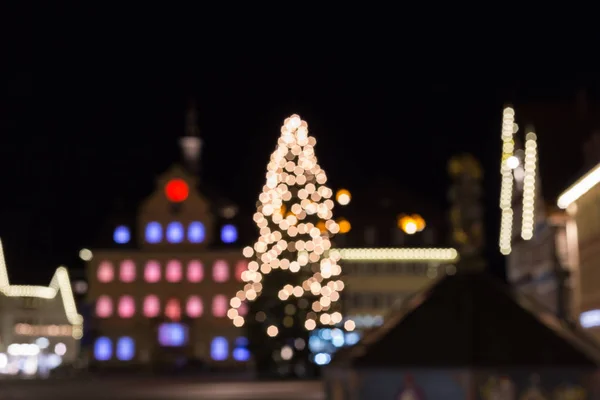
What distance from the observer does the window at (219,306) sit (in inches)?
2837

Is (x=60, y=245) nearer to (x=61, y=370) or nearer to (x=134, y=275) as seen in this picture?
(x=134, y=275)

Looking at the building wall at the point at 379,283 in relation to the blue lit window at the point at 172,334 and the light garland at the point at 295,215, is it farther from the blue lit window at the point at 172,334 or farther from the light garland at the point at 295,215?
the light garland at the point at 295,215

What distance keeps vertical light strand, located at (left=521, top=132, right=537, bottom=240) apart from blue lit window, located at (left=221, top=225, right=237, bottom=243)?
1120 inches

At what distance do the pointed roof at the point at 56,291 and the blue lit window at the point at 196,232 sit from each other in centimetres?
1309

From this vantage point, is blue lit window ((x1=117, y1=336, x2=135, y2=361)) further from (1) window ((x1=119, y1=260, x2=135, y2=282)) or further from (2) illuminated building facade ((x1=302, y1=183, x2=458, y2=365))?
(2) illuminated building facade ((x1=302, y1=183, x2=458, y2=365))

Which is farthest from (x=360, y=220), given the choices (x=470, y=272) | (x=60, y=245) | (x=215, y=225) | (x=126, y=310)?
(x=470, y=272)

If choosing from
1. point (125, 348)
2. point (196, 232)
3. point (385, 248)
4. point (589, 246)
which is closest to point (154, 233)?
point (196, 232)

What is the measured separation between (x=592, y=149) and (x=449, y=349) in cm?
2565

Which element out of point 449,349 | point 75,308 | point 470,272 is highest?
point 75,308

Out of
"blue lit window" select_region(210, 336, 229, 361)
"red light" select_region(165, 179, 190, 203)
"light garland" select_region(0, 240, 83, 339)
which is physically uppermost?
"red light" select_region(165, 179, 190, 203)

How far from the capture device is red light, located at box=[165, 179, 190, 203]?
71.6 metres

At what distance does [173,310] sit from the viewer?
71.6 metres

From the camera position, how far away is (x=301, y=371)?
173ft

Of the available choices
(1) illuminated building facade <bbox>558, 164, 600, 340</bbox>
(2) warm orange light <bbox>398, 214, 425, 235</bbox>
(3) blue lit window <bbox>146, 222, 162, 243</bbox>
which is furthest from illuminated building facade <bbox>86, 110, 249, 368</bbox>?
(1) illuminated building facade <bbox>558, 164, 600, 340</bbox>
